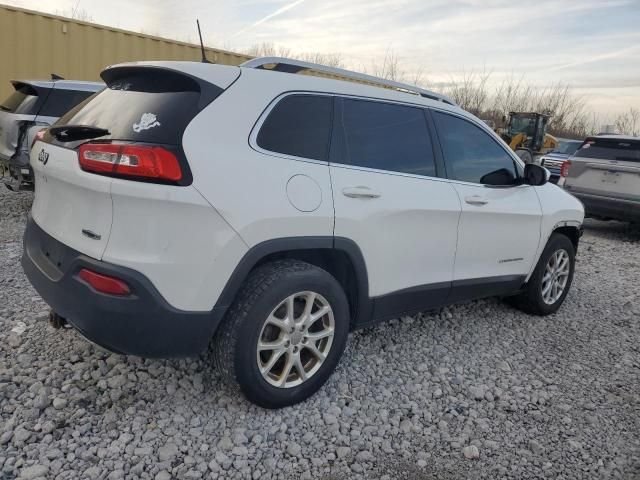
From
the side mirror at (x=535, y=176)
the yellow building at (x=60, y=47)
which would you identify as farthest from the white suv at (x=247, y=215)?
the yellow building at (x=60, y=47)

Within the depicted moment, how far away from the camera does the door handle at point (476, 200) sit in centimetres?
344

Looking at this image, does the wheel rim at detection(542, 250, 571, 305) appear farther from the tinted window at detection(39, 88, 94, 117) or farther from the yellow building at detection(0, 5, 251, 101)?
the yellow building at detection(0, 5, 251, 101)

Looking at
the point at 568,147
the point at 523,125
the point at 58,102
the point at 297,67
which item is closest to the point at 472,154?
the point at 297,67

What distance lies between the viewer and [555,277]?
450 centimetres

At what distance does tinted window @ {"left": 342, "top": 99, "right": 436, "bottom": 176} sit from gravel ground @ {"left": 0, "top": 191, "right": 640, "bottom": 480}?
52.4 inches

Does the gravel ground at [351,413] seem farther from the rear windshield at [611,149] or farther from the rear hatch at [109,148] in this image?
the rear windshield at [611,149]

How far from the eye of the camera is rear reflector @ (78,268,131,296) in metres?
2.15

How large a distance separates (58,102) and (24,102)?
16.1 inches

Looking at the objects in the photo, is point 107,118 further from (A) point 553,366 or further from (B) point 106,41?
(B) point 106,41

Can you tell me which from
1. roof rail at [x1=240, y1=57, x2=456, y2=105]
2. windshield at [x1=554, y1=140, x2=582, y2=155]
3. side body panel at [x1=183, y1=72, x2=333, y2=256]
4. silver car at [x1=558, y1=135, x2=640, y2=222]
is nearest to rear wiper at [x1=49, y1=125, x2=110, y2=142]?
side body panel at [x1=183, y1=72, x2=333, y2=256]

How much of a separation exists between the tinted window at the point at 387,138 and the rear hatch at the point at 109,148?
802 millimetres

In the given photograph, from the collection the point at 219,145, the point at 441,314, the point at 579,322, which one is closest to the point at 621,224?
the point at 579,322

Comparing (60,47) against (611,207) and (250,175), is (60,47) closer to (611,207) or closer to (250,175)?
(250,175)

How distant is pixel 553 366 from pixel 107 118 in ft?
→ 10.8
